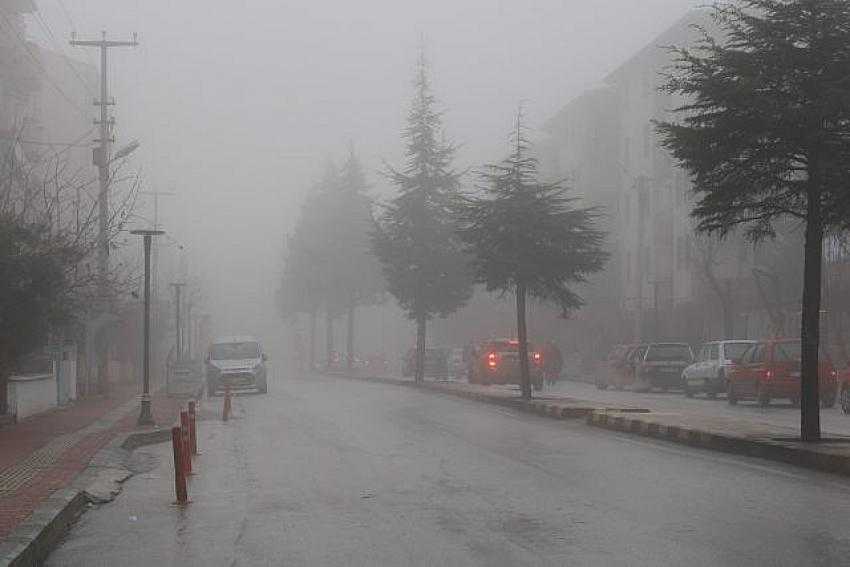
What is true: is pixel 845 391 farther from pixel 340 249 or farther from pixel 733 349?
pixel 340 249

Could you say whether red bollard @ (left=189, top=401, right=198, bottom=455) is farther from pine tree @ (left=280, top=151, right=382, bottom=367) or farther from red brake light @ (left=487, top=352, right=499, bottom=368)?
pine tree @ (left=280, top=151, right=382, bottom=367)

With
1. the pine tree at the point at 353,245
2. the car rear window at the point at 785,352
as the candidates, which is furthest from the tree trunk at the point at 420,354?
the pine tree at the point at 353,245

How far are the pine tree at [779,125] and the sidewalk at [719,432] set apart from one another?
0.75 m

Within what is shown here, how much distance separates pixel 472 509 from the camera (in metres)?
11.6

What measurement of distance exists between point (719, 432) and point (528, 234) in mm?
12547

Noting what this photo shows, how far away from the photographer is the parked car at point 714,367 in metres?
34.8

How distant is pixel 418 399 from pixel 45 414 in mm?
10891

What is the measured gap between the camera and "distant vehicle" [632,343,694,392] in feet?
136

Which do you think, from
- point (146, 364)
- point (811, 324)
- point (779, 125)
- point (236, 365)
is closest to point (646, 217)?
point (236, 365)

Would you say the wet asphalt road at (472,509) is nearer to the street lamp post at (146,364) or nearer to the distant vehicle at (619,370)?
the street lamp post at (146,364)

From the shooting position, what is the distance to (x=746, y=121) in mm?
16328

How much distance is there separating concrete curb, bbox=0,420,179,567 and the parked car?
79.1 feet

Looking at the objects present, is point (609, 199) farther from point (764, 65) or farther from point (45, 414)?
point (764, 65)

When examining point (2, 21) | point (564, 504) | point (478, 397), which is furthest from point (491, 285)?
point (2, 21)
